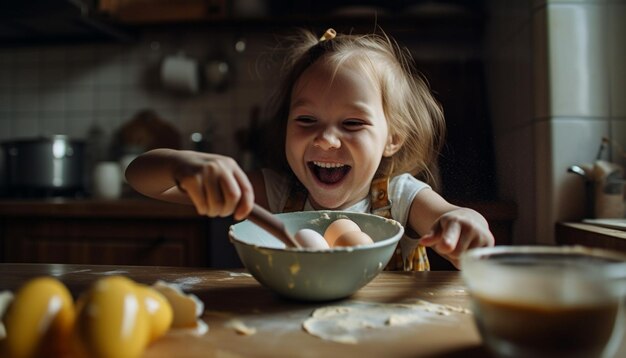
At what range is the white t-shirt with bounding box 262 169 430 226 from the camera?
938mm

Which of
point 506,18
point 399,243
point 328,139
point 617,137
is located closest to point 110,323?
point 328,139

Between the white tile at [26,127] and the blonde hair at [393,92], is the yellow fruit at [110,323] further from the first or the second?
the white tile at [26,127]

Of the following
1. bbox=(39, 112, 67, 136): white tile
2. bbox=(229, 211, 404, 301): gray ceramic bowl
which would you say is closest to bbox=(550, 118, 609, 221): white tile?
bbox=(229, 211, 404, 301): gray ceramic bowl

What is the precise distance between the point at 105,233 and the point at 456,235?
1.42 meters

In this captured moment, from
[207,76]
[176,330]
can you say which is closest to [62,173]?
[207,76]

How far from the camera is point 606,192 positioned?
3.82 ft

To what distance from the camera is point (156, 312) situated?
1.24 feet

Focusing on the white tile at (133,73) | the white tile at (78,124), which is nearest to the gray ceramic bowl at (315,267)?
the white tile at (133,73)

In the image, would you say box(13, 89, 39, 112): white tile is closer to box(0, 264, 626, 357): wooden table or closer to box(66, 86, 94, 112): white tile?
box(66, 86, 94, 112): white tile

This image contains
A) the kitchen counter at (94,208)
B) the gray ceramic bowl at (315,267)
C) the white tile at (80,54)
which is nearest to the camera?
the gray ceramic bowl at (315,267)

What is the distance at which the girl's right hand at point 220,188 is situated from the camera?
0.49 meters

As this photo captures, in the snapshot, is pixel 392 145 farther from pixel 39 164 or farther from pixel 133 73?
pixel 133 73

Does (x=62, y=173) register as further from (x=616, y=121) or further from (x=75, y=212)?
(x=616, y=121)

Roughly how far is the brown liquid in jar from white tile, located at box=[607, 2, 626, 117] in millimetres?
1142
